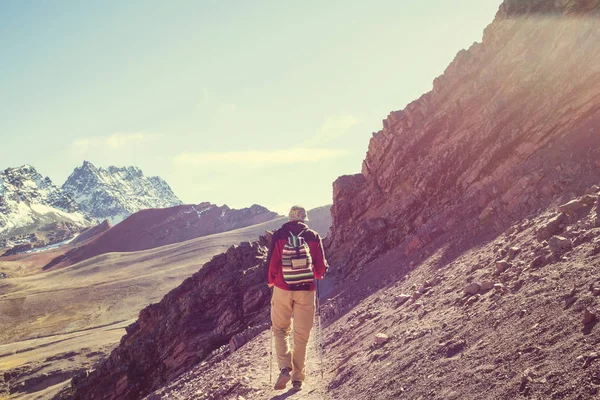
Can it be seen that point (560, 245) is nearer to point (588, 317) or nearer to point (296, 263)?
Result: point (588, 317)

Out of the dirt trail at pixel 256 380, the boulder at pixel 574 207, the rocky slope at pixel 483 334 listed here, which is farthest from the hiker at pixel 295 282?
the boulder at pixel 574 207

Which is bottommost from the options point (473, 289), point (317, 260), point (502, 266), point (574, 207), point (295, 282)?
point (473, 289)

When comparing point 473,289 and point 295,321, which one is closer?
point 295,321

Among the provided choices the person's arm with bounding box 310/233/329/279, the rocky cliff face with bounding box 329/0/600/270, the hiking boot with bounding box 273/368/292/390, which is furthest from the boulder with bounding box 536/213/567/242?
the hiking boot with bounding box 273/368/292/390

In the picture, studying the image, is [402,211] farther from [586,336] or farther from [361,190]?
[586,336]

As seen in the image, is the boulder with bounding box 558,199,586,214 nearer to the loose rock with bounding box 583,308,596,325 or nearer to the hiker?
the loose rock with bounding box 583,308,596,325

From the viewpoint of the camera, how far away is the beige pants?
7531 mm

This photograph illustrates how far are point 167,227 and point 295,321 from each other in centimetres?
16747

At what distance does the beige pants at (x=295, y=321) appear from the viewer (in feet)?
24.7

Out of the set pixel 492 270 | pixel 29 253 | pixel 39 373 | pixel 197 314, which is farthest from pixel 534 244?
pixel 29 253

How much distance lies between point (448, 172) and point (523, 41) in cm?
760

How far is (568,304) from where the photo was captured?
530cm

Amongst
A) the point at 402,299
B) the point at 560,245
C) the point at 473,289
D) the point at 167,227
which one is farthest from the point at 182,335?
the point at 167,227

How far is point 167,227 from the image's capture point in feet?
547
